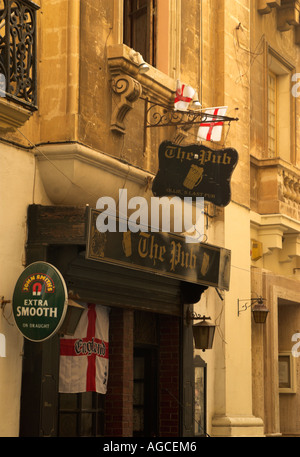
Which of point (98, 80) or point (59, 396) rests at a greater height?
Result: point (98, 80)

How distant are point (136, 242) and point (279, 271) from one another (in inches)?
259

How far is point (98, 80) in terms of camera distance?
473 inches

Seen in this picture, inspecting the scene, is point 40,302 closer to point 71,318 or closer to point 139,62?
point 71,318

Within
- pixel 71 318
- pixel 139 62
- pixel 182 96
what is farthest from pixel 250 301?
pixel 71 318

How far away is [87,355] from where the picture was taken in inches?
481

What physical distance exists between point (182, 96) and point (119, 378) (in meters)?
4.19

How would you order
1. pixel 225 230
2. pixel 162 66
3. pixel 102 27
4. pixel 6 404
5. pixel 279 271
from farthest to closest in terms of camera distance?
pixel 279 271, pixel 225 230, pixel 162 66, pixel 102 27, pixel 6 404

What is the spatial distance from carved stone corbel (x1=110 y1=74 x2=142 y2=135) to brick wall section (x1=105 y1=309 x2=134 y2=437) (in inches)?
99.8

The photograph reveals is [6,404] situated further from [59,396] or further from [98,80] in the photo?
[98,80]

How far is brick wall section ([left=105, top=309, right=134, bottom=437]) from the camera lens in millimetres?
12680

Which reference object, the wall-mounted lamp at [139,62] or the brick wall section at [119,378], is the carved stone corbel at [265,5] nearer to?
the wall-mounted lamp at [139,62]

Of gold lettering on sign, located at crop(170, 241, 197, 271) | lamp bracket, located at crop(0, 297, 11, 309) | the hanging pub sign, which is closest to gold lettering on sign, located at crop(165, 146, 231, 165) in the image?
the hanging pub sign
